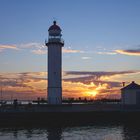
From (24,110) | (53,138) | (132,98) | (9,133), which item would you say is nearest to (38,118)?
(24,110)

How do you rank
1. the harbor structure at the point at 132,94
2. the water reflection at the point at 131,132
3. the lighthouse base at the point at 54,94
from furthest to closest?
the harbor structure at the point at 132,94, the lighthouse base at the point at 54,94, the water reflection at the point at 131,132

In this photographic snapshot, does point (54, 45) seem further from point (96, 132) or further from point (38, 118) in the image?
point (96, 132)

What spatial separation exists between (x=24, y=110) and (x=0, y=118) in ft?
12.0

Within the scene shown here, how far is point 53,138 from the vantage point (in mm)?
41312

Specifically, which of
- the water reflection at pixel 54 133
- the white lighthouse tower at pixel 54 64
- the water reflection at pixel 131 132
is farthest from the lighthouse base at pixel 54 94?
the water reflection at pixel 54 133

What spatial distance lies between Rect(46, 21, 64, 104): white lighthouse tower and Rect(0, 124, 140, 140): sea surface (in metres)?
9.76

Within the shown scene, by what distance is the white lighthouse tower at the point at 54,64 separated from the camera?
59.6 m

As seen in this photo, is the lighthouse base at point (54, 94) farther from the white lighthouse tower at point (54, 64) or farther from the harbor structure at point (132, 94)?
the harbor structure at point (132, 94)

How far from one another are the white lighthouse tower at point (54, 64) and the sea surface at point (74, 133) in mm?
9761

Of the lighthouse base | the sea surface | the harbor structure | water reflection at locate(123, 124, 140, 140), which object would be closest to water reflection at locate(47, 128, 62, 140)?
the sea surface

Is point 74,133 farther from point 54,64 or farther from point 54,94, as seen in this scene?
point 54,64

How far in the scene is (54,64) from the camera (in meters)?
60.2

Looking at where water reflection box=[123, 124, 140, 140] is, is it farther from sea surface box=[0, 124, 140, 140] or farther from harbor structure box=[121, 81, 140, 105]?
harbor structure box=[121, 81, 140, 105]

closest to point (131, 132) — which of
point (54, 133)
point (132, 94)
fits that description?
point (54, 133)
